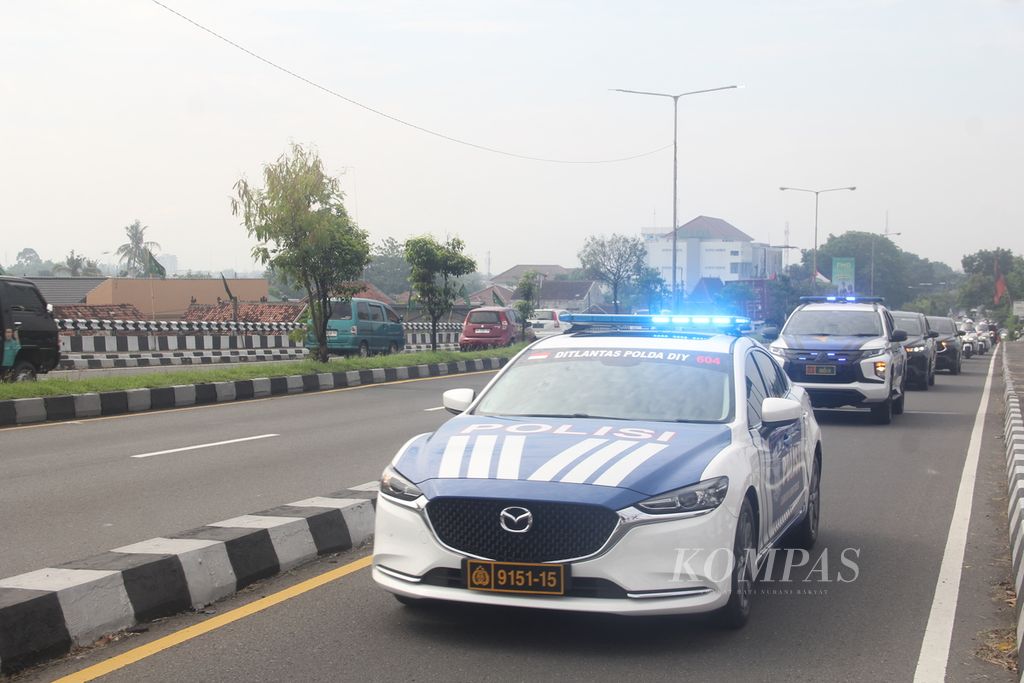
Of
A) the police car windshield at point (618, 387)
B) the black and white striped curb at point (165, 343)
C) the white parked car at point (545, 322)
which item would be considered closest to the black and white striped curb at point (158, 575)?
the police car windshield at point (618, 387)

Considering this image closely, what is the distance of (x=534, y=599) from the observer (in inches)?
192

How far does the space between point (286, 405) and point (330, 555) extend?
11.4 metres

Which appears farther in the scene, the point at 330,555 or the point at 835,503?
the point at 835,503

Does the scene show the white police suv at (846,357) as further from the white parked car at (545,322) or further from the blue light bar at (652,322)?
the white parked car at (545,322)

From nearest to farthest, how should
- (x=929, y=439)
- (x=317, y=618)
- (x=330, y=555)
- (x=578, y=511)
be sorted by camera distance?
(x=578, y=511)
(x=317, y=618)
(x=330, y=555)
(x=929, y=439)

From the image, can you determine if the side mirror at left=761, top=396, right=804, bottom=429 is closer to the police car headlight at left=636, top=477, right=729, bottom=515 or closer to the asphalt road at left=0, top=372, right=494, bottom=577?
the police car headlight at left=636, top=477, right=729, bottom=515

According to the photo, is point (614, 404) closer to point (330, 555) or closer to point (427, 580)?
point (427, 580)

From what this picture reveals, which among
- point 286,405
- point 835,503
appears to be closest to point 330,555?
point 835,503

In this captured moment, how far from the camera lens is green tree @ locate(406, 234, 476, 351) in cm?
2909

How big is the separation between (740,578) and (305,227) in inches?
731

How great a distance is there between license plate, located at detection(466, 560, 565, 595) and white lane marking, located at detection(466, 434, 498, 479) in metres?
0.40

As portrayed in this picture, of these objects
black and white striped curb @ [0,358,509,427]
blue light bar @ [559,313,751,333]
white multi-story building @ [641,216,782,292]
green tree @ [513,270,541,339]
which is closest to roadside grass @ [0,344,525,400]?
black and white striped curb @ [0,358,509,427]

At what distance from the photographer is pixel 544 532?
191 inches

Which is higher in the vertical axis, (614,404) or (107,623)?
(614,404)
